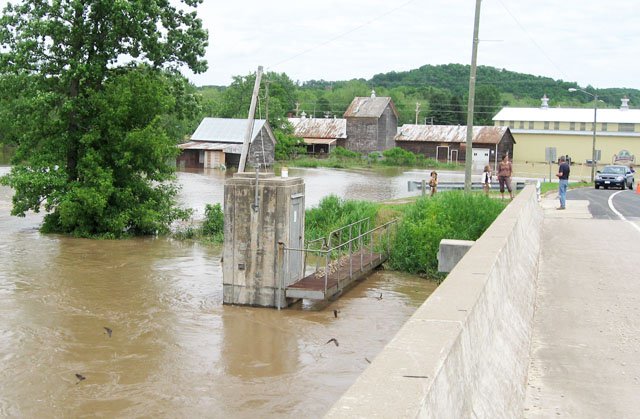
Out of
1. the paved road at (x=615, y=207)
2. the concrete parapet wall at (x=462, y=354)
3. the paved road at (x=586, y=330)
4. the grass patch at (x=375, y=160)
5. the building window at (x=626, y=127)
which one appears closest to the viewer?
the concrete parapet wall at (x=462, y=354)

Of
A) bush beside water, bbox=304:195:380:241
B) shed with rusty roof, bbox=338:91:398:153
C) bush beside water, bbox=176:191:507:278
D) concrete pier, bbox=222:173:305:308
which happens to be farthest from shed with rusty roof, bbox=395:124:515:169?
concrete pier, bbox=222:173:305:308

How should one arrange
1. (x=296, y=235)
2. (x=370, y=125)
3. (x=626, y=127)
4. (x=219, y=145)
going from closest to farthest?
(x=296, y=235)
(x=219, y=145)
(x=626, y=127)
(x=370, y=125)

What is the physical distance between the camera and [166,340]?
47.3ft

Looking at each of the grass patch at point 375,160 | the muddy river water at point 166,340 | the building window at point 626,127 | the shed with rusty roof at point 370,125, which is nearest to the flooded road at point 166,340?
the muddy river water at point 166,340

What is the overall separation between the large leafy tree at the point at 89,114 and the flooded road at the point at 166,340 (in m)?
3.97

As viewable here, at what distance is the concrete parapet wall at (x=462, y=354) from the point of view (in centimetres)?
373

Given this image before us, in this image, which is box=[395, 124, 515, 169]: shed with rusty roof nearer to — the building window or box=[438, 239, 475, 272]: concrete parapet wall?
the building window

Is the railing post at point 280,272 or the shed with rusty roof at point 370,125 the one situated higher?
the shed with rusty roof at point 370,125

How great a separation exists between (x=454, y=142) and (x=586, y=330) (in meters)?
85.0

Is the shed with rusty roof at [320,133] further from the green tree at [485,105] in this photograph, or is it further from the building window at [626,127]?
the green tree at [485,105]

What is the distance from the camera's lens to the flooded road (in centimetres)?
1126

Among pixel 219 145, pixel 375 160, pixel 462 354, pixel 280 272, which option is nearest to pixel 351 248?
pixel 280 272

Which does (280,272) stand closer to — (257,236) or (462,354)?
(257,236)

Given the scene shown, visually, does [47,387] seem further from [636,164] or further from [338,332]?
[636,164]
